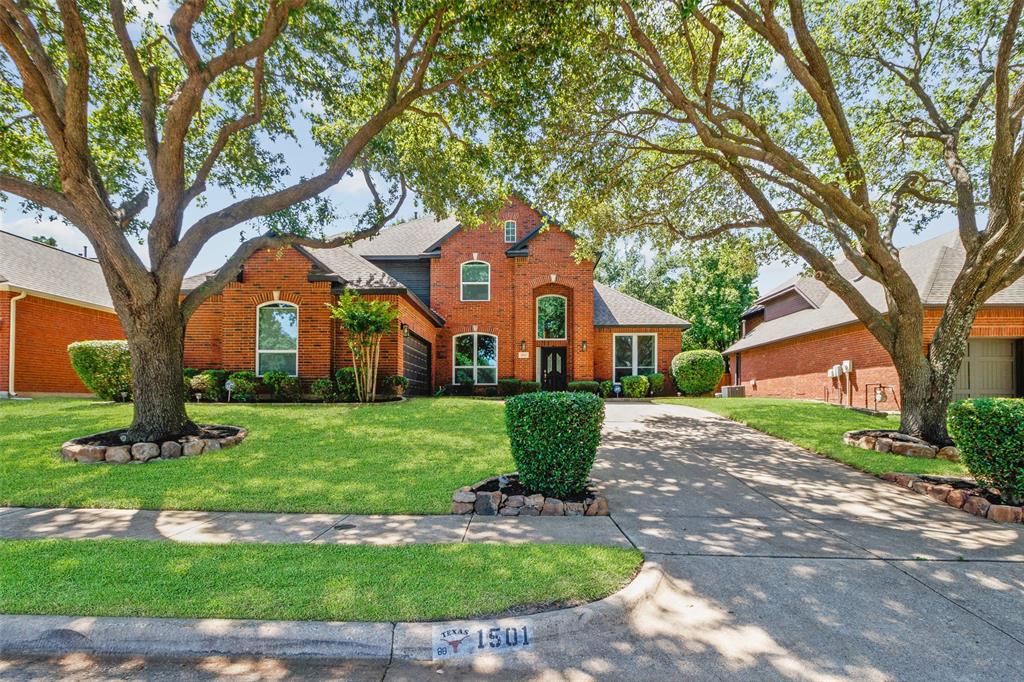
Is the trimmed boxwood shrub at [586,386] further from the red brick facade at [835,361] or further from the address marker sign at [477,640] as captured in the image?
the address marker sign at [477,640]

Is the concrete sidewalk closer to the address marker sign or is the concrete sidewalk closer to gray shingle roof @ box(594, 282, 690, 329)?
→ the address marker sign

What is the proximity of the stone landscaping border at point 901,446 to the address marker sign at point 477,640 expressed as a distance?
8563 millimetres

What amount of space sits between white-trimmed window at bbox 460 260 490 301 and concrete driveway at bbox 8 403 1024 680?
14072 millimetres

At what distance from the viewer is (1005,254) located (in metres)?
8.23

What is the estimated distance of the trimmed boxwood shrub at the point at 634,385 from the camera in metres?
19.3

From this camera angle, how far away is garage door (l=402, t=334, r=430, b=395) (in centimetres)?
1561

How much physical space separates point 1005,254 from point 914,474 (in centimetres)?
450

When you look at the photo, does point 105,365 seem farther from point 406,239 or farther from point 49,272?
point 406,239

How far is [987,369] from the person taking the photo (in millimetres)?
14781

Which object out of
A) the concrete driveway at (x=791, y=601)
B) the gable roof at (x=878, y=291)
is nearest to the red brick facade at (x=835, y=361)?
the gable roof at (x=878, y=291)

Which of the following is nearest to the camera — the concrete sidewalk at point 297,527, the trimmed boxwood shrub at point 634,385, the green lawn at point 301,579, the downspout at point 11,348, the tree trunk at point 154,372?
the green lawn at point 301,579

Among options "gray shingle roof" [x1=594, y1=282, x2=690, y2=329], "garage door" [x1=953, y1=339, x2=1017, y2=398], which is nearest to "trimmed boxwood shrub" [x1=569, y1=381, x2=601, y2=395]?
"gray shingle roof" [x1=594, y1=282, x2=690, y2=329]

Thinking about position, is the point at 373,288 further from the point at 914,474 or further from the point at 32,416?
the point at 914,474

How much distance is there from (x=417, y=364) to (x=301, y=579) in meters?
14.1
